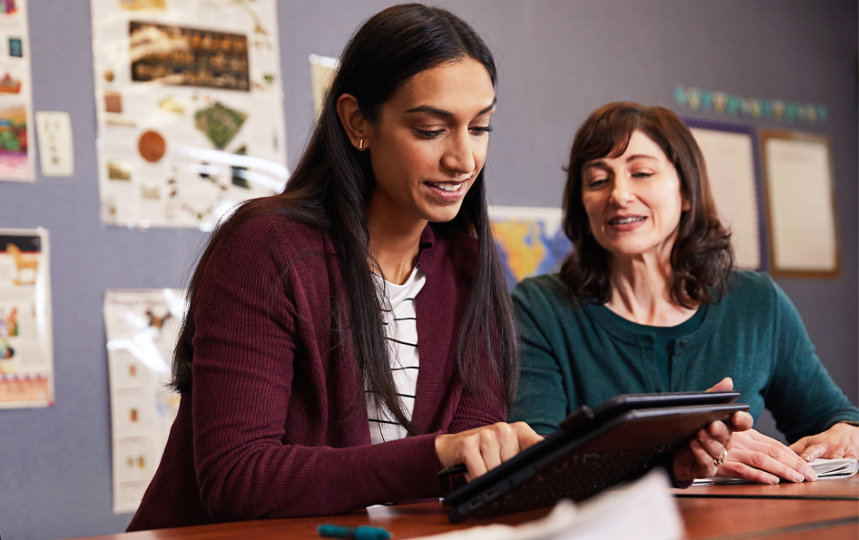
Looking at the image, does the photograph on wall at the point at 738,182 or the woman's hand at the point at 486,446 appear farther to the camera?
the photograph on wall at the point at 738,182

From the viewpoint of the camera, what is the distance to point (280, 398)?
3.86 feet

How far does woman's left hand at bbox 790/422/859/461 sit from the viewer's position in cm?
157

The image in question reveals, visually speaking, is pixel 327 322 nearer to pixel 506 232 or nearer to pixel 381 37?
pixel 381 37

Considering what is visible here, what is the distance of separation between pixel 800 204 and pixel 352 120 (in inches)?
114

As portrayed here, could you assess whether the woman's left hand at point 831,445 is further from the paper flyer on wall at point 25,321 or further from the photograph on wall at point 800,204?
the photograph on wall at point 800,204

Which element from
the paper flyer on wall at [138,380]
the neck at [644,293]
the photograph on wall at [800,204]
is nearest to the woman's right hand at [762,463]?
the neck at [644,293]

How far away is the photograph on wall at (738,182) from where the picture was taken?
3.60 m

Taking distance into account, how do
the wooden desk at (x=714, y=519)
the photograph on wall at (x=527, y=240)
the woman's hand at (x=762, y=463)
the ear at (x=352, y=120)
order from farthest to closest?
the photograph on wall at (x=527, y=240)
the ear at (x=352, y=120)
the woman's hand at (x=762, y=463)
the wooden desk at (x=714, y=519)

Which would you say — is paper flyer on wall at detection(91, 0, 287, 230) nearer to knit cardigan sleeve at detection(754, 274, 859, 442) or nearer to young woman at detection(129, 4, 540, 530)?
young woman at detection(129, 4, 540, 530)

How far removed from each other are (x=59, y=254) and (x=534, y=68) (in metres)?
1.70

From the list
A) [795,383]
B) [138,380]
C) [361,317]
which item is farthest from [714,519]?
[138,380]

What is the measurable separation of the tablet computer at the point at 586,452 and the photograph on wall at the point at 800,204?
9.56 ft

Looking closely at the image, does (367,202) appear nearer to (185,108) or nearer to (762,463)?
(762,463)

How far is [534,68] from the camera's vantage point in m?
3.19
